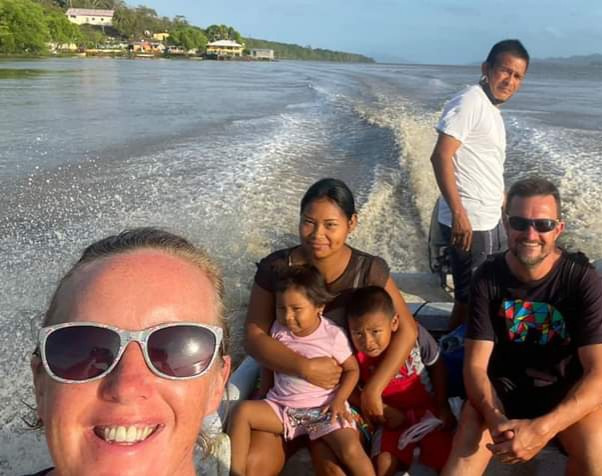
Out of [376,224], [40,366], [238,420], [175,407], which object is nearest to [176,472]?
[175,407]

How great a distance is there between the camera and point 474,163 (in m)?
3.96

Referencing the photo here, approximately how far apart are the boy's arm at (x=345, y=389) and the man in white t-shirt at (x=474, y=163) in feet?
4.21

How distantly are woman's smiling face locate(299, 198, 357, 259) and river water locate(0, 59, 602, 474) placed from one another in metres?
1.90

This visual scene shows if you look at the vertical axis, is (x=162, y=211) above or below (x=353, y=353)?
below

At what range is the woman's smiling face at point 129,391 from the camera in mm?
1124

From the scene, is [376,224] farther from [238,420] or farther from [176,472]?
[176,472]

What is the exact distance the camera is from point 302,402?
8.77 ft

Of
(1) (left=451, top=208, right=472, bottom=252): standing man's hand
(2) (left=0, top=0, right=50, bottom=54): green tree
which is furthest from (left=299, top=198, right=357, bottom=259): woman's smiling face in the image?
(2) (left=0, top=0, right=50, bottom=54): green tree

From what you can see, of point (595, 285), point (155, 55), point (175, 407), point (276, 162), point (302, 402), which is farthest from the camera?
point (155, 55)

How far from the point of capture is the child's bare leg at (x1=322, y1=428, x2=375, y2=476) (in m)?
2.48

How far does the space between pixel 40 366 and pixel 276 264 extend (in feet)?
5.56

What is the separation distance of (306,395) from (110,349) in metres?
1.62

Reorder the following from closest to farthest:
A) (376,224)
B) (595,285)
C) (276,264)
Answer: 1. (595,285)
2. (276,264)
3. (376,224)

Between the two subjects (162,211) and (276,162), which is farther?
(276,162)
